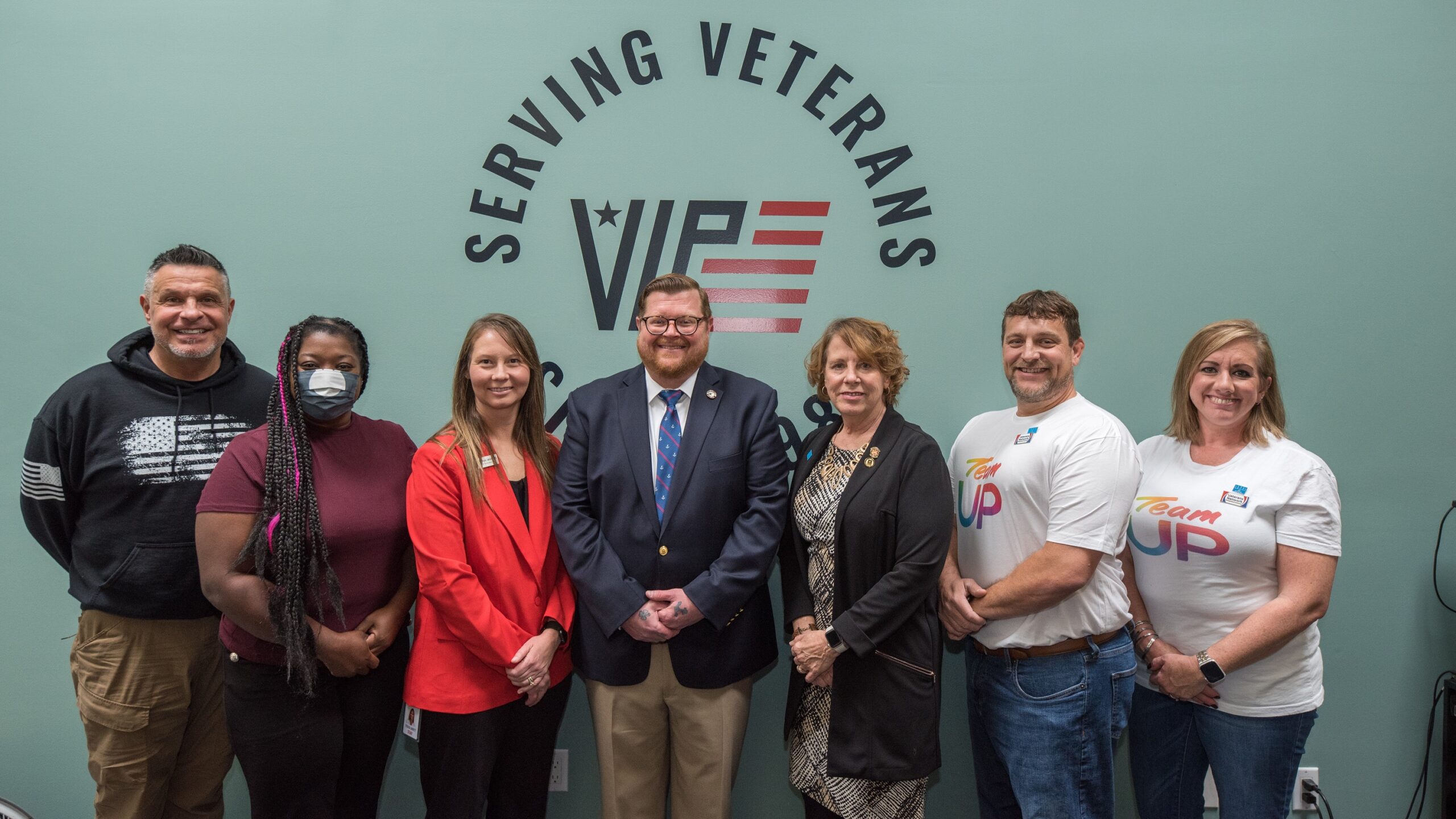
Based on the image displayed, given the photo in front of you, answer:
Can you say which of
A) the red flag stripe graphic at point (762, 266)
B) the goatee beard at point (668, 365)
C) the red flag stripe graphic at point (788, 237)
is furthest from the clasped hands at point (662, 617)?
the red flag stripe graphic at point (788, 237)

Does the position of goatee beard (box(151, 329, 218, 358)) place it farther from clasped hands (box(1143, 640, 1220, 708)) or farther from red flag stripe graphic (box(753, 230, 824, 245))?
clasped hands (box(1143, 640, 1220, 708))

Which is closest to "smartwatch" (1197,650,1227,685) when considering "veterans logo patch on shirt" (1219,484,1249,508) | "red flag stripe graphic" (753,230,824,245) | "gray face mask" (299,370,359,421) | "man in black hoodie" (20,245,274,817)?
"veterans logo patch on shirt" (1219,484,1249,508)

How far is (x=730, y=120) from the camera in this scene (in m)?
2.51

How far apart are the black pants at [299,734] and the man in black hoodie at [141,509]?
0.93ft

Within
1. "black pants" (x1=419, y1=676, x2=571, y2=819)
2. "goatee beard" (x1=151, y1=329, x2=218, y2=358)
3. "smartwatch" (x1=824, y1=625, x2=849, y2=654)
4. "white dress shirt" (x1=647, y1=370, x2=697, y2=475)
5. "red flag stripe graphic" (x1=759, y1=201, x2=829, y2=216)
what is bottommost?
"black pants" (x1=419, y1=676, x2=571, y2=819)

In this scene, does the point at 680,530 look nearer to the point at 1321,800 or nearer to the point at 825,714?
the point at 825,714

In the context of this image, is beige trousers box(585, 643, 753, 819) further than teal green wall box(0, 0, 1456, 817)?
No

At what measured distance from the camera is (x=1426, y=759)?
2.56 metres

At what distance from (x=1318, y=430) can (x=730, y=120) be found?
7.69 ft

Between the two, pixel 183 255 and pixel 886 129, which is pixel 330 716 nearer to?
pixel 183 255

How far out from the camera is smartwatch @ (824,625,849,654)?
5.88ft

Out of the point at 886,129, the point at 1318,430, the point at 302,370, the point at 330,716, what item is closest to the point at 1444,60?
the point at 1318,430

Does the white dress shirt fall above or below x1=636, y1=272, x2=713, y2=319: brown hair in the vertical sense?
below

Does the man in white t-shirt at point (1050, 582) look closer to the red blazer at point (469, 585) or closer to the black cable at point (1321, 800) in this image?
the red blazer at point (469, 585)
